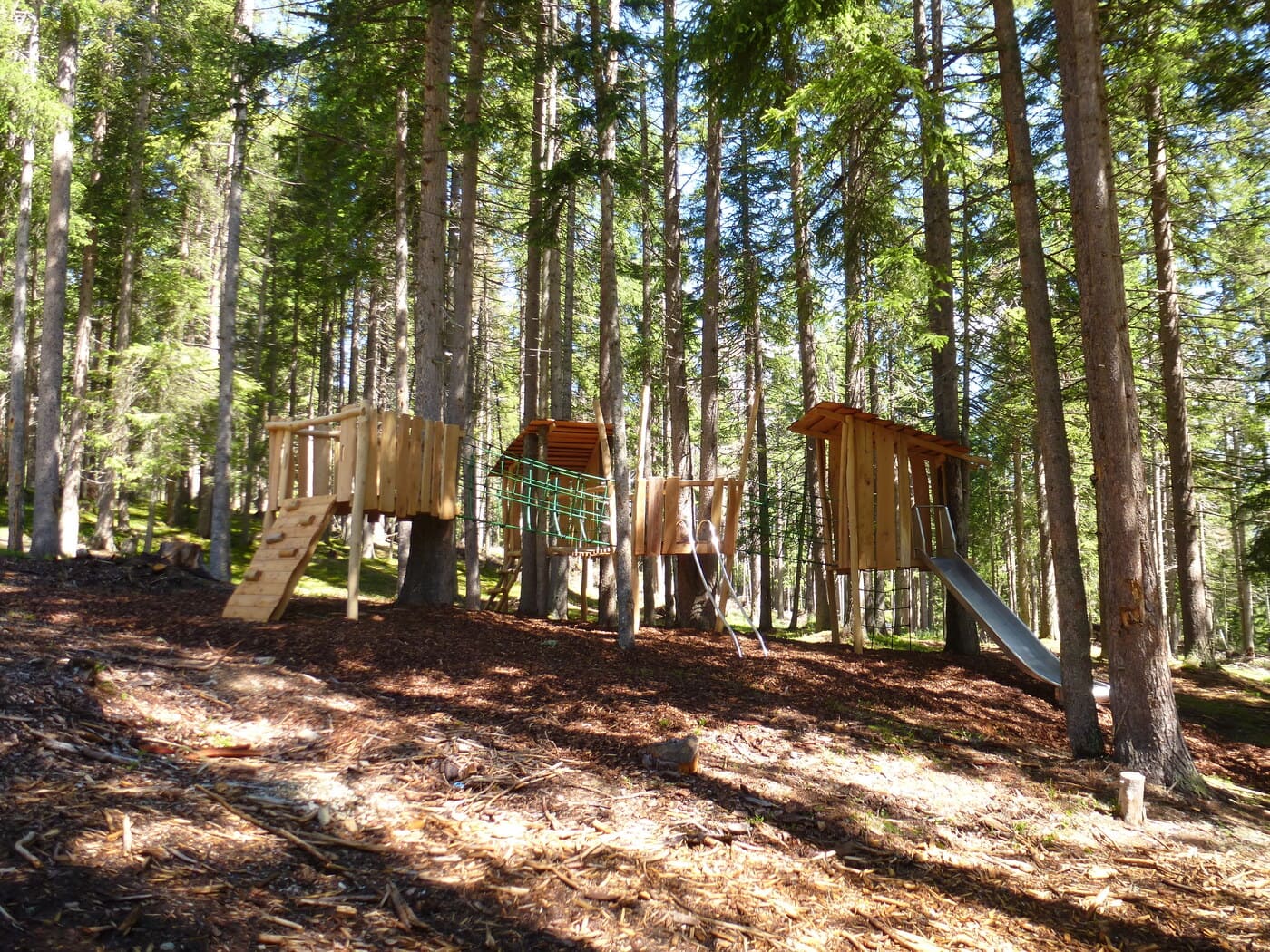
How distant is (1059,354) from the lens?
12625mm

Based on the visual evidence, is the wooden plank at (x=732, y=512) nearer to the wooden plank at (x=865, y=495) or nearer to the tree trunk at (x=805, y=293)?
the tree trunk at (x=805, y=293)

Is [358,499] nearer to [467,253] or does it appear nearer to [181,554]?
[467,253]

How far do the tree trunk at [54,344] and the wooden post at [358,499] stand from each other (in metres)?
8.40

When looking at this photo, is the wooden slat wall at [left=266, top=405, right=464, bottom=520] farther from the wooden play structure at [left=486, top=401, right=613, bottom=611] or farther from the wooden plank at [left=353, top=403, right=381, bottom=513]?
the wooden play structure at [left=486, top=401, right=613, bottom=611]

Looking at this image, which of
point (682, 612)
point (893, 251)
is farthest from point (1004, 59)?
point (682, 612)

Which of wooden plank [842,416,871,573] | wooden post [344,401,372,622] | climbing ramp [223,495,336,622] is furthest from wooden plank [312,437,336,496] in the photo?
wooden plank [842,416,871,573]

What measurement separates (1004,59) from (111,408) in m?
16.8

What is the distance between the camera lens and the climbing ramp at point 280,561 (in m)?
7.41

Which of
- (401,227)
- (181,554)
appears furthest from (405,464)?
(401,227)

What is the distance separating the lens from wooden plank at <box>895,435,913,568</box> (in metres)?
9.71

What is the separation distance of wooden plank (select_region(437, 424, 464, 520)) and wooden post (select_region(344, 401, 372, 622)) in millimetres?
1056

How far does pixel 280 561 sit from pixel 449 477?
76.7 inches

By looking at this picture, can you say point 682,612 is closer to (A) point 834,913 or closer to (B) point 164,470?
(A) point 834,913

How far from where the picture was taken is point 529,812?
12.8 feet
